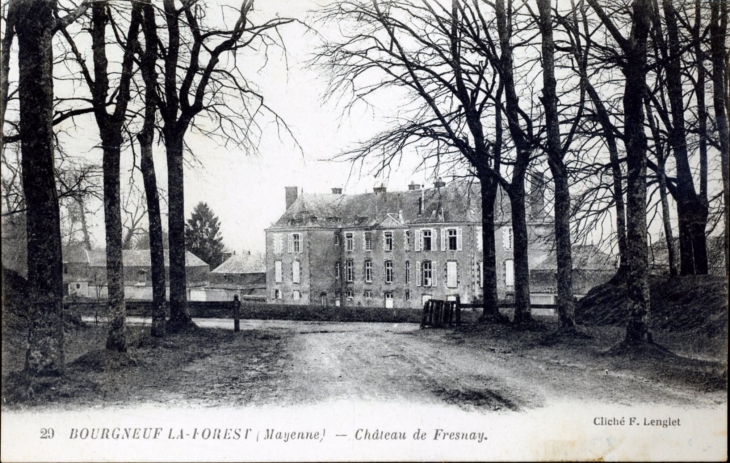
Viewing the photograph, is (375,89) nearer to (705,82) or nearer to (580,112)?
(580,112)

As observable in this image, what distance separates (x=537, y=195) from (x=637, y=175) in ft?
7.00

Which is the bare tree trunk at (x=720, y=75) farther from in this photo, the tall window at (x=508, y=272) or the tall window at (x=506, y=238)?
→ the tall window at (x=506, y=238)

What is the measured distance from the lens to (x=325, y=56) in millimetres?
7016

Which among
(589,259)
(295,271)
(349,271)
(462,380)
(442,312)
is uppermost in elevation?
(589,259)

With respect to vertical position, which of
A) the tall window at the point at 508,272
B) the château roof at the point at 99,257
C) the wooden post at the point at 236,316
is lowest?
the wooden post at the point at 236,316

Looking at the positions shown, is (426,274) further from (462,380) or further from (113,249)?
(113,249)

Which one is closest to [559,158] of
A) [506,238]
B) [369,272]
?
[506,238]

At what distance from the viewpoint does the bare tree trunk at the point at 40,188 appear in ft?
17.7

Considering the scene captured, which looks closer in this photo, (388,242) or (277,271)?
(277,271)

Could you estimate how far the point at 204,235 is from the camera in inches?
319

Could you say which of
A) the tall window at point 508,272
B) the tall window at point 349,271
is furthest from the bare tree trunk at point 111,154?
the tall window at point 349,271

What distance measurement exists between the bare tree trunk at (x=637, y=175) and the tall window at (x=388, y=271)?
57.6ft

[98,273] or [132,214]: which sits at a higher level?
[132,214]

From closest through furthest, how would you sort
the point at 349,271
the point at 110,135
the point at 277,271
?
the point at 110,135, the point at 277,271, the point at 349,271
